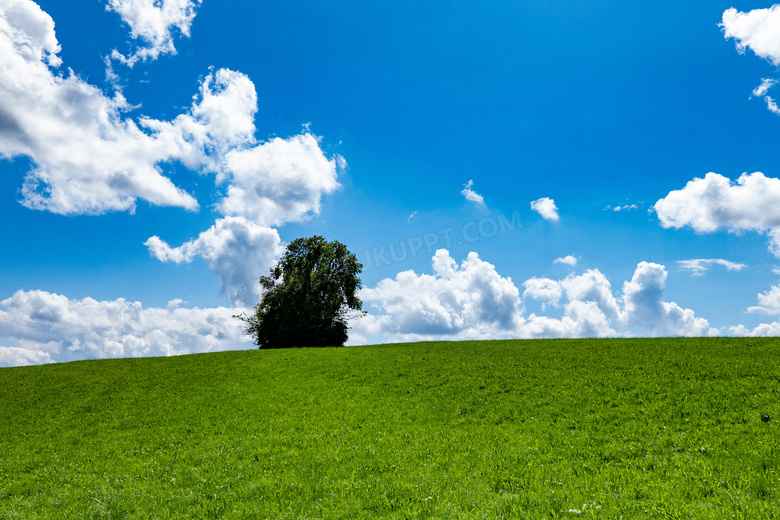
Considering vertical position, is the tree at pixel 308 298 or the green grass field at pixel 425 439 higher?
the tree at pixel 308 298

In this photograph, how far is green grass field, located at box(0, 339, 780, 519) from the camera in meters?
10.5

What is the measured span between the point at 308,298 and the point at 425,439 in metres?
39.5

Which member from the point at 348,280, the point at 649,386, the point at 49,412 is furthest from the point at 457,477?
the point at 348,280

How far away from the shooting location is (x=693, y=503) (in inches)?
357

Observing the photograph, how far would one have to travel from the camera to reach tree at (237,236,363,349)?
52125 mm

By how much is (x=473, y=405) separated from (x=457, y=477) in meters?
8.06

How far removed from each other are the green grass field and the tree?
22.0m

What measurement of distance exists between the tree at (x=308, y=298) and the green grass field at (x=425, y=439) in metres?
22.0

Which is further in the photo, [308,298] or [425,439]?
[308,298]

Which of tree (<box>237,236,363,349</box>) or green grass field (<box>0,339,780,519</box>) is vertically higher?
tree (<box>237,236,363,349</box>)

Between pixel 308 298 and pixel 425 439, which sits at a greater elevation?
pixel 308 298

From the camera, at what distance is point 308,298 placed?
53438 mm

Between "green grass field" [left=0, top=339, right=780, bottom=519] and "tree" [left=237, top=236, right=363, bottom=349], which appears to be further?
"tree" [left=237, top=236, right=363, bottom=349]

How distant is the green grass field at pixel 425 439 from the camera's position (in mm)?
10492
